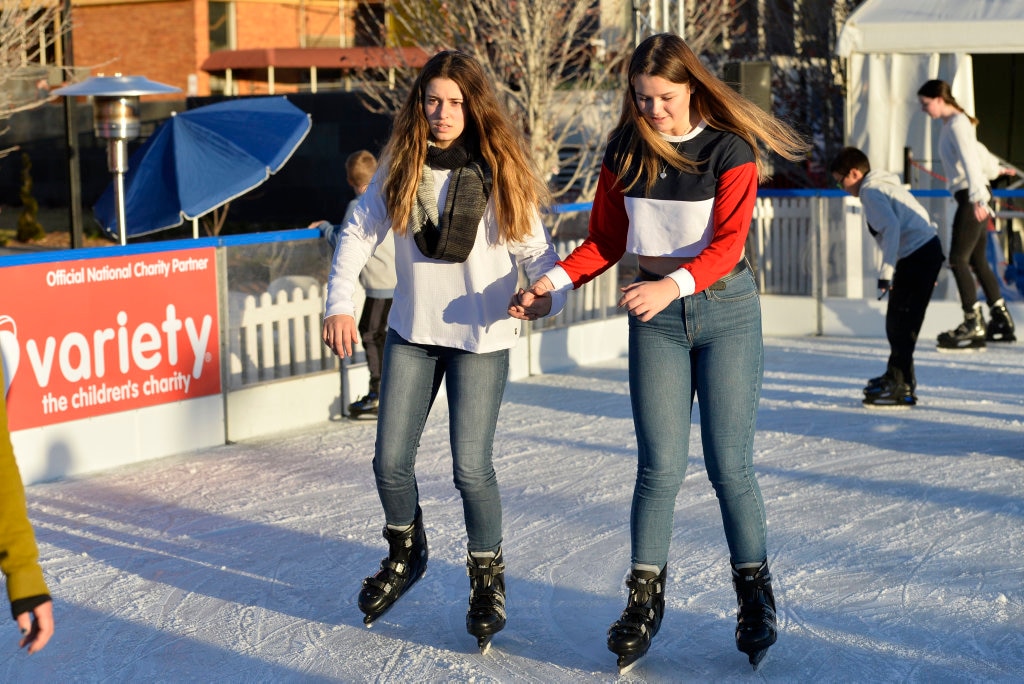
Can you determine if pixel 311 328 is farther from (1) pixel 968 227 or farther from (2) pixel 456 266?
(1) pixel 968 227

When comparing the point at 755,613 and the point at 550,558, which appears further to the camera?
the point at 550,558

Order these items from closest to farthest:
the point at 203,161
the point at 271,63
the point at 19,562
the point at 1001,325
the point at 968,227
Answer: the point at 19,562, the point at 968,227, the point at 1001,325, the point at 203,161, the point at 271,63

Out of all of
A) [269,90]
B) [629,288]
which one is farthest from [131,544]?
[269,90]

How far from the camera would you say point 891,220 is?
7621mm

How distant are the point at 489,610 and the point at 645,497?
1.91 feet

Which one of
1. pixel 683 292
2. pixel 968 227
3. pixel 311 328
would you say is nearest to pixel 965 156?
pixel 968 227

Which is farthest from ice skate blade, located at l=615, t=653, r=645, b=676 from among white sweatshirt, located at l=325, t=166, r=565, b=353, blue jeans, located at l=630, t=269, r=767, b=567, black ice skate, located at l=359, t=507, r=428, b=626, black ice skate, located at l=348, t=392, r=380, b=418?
black ice skate, located at l=348, t=392, r=380, b=418

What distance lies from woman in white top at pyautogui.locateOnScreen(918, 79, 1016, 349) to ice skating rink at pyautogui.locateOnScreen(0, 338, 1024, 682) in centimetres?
191

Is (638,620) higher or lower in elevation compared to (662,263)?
lower

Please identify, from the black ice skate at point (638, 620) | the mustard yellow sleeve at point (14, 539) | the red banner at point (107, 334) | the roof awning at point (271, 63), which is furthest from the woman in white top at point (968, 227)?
the roof awning at point (271, 63)

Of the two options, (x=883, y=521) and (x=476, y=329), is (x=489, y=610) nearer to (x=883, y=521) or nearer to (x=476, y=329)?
(x=476, y=329)

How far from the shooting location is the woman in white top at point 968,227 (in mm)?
9672

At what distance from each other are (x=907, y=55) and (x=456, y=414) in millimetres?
10934

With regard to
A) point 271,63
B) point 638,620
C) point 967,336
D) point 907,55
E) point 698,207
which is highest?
point 271,63
